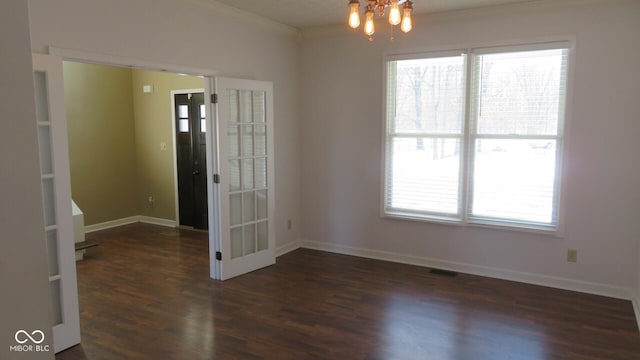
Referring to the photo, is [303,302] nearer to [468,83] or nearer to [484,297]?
[484,297]

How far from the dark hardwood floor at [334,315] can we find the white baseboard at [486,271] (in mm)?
124

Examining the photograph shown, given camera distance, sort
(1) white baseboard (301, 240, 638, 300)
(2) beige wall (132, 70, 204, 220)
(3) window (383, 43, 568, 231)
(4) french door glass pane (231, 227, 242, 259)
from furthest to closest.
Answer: (2) beige wall (132, 70, 204, 220) → (4) french door glass pane (231, 227, 242, 259) → (3) window (383, 43, 568, 231) → (1) white baseboard (301, 240, 638, 300)

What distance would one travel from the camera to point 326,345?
3186mm

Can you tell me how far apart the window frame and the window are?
0.01 m

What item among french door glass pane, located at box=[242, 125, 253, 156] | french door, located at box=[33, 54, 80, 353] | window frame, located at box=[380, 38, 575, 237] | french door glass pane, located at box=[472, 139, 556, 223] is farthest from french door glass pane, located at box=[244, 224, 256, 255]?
french door glass pane, located at box=[472, 139, 556, 223]

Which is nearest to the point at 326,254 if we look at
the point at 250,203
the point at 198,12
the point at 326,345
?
the point at 250,203

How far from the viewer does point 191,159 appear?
22.6 feet

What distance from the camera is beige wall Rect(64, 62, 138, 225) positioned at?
6566mm

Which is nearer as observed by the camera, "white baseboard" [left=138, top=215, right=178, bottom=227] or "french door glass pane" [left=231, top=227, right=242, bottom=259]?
"french door glass pane" [left=231, top=227, right=242, bottom=259]

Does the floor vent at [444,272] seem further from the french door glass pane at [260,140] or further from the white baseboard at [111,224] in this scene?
the white baseboard at [111,224]

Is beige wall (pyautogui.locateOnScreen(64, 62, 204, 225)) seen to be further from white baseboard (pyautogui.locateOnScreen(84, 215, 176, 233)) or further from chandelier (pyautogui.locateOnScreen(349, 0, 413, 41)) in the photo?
chandelier (pyautogui.locateOnScreen(349, 0, 413, 41))

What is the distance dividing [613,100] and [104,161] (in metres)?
6.71

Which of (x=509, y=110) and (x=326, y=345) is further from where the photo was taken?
(x=509, y=110)

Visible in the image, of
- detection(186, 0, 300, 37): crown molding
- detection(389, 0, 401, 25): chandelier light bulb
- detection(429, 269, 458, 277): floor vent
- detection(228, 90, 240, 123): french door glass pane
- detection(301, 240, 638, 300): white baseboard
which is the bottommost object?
detection(429, 269, 458, 277): floor vent
